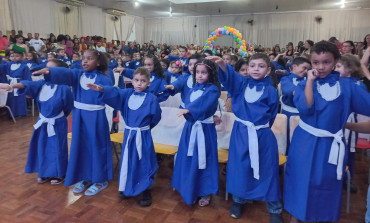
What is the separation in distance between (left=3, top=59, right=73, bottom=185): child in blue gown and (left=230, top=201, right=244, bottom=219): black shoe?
1.83 m

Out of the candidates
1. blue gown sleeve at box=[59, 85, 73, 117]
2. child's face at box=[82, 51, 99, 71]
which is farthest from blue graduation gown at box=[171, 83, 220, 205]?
blue gown sleeve at box=[59, 85, 73, 117]

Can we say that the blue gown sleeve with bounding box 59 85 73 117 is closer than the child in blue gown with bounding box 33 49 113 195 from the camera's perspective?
No

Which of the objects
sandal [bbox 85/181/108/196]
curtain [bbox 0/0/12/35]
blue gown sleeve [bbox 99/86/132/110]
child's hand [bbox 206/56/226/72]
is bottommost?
sandal [bbox 85/181/108/196]

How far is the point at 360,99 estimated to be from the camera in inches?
69.5

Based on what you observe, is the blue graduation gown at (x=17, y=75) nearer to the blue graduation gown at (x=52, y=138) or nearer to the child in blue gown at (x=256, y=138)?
the blue graduation gown at (x=52, y=138)

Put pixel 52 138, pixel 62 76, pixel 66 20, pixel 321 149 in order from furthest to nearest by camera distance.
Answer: pixel 66 20, pixel 52 138, pixel 62 76, pixel 321 149

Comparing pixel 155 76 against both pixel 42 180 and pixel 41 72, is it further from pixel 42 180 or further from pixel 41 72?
pixel 42 180

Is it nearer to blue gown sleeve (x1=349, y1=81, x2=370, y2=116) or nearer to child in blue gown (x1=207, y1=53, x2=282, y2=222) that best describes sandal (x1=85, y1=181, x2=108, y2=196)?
child in blue gown (x1=207, y1=53, x2=282, y2=222)

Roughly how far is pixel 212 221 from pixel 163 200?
566 mm

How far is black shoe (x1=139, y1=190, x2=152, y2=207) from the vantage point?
2.54 metres

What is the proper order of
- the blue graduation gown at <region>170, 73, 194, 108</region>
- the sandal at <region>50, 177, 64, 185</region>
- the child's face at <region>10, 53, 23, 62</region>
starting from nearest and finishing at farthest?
the sandal at <region>50, 177, 64, 185</region> → the blue graduation gown at <region>170, 73, 194, 108</region> → the child's face at <region>10, 53, 23, 62</region>

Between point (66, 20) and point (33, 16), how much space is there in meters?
1.76

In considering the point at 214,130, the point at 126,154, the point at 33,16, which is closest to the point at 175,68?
the point at 214,130

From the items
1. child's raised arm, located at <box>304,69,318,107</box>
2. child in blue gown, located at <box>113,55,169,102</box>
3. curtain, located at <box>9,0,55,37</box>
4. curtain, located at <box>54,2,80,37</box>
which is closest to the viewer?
child's raised arm, located at <box>304,69,318,107</box>
